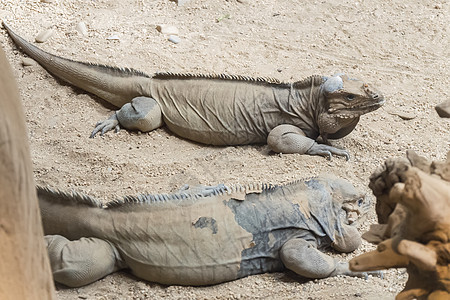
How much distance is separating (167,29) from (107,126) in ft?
6.32

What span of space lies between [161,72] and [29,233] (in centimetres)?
455

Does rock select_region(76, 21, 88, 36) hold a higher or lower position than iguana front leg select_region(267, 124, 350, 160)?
higher

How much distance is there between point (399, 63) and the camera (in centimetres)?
666

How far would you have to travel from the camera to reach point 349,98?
525 cm

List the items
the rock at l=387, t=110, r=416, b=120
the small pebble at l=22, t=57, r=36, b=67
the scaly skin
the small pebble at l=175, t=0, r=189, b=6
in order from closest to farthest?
the scaly skin
the rock at l=387, t=110, r=416, b=120
the small pebble at l=22, t=57, r=36, b=67
the small pebble at l=175, t=0, r=189, b=6

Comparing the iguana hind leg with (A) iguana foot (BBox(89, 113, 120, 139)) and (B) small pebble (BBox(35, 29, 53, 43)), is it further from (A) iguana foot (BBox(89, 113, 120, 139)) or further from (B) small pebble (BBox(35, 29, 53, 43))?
(B) small pebble (BBox(35, 29, 53, 43))

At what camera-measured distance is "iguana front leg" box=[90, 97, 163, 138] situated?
18.4 feet

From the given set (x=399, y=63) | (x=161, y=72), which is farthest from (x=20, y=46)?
(x=399, y=63)

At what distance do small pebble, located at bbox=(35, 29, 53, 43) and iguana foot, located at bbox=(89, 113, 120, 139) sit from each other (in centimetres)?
174

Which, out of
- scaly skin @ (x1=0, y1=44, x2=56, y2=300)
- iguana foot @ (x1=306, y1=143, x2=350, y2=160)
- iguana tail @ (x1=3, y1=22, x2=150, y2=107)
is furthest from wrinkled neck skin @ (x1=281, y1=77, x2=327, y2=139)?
scaly skin @ (x1=0, y1=44, x2=56, y2=300)

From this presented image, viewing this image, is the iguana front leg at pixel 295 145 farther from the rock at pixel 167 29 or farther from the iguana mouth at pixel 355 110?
the rock at pixel 167 29

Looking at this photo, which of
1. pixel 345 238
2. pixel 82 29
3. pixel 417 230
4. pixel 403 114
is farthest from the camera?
pixel 82 29

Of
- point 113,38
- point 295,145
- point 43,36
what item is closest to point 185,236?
point 295,145

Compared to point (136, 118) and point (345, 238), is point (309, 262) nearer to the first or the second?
point (345, 238)
